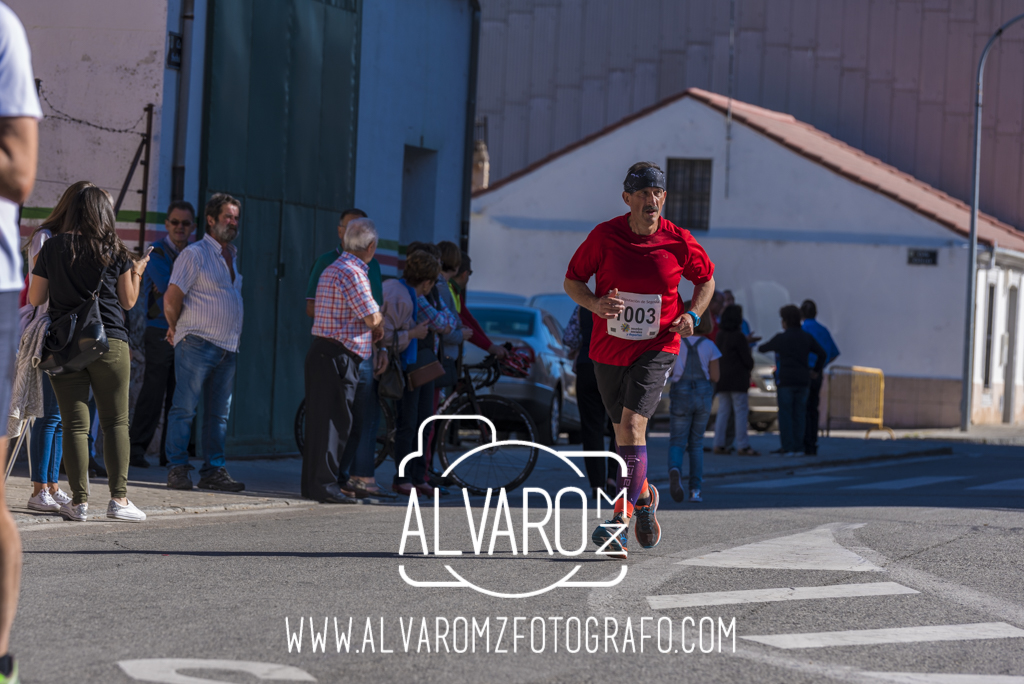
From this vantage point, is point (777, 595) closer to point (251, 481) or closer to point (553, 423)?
point (251, 481)

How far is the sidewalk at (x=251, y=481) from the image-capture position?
29.9 ft

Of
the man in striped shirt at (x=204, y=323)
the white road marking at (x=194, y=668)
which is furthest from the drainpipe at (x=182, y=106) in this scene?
the white road marking at (x=194, y=668)

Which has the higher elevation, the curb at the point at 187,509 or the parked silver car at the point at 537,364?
the parked silver car at the point at 537,364

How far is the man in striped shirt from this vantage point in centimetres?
967

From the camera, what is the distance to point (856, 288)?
29.8 meters

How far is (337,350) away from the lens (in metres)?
9.82

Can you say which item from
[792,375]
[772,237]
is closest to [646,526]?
[792,375]

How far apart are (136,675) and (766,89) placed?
35.1 meters

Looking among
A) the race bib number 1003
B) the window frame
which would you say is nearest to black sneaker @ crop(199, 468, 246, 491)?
the race bib number 1003

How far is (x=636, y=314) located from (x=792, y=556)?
1.66 meters

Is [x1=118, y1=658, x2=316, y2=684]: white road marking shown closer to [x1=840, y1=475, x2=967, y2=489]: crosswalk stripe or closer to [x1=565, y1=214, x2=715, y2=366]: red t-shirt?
[x1=565, y1=214, x2=715, y2=366]: red t-shirt

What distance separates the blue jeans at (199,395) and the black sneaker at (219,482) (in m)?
0.05

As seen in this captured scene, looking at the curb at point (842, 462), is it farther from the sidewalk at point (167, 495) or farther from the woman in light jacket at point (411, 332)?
the sidewalk at point (167, 495)

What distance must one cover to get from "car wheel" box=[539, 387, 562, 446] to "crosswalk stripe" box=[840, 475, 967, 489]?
12.1 ft
